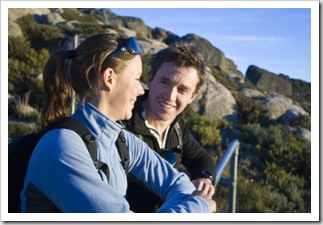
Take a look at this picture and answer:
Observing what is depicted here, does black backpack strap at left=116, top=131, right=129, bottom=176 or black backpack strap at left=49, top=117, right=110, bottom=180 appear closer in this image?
black backpack strap at left=49, top=117, right=110, bottom=180

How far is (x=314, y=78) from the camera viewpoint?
250 centimetres

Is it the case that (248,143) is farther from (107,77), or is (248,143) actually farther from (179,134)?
(107,77)

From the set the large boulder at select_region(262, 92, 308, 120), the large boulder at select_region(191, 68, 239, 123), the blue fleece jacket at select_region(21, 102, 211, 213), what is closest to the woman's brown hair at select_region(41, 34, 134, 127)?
the blue fleece jacket at select_region(21, 102, 211, 213)

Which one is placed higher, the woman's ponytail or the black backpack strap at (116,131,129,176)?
the woman's ponytail

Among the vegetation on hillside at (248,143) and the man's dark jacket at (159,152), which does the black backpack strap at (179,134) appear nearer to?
the man's dark jacket at (159,152)

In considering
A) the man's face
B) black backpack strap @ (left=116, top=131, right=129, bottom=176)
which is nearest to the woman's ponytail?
black backpack strap @ (left=116, top=131, right=129, bottom=176)

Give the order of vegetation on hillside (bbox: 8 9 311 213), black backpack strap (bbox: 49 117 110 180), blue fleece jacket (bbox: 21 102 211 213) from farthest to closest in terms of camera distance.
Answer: vegetation on hillside (bbox: 8 9 311 213) < black backpack strap (bbox: 49 117 110 180) < blue fleece jacket (bbox: 21 102 211 213)

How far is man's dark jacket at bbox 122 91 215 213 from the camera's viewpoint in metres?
2.07

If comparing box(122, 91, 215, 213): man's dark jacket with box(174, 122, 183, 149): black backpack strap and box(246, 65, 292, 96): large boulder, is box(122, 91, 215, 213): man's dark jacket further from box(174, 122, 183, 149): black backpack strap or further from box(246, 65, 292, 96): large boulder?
box(246, 65, 292, 96): large boulder

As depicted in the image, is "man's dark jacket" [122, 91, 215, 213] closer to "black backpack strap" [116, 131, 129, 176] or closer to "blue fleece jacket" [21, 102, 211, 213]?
"black backpack strap" [116, 131, 129, 176]

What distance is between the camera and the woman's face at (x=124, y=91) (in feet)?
5.22

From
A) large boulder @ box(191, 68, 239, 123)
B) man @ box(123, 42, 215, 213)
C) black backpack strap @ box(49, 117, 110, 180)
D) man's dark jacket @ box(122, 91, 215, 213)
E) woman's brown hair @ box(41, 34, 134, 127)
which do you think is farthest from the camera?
large boulder @ box(191, 68, 239, 123)

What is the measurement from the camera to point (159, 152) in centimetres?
220

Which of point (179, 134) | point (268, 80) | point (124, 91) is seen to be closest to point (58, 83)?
point (124, 91)
